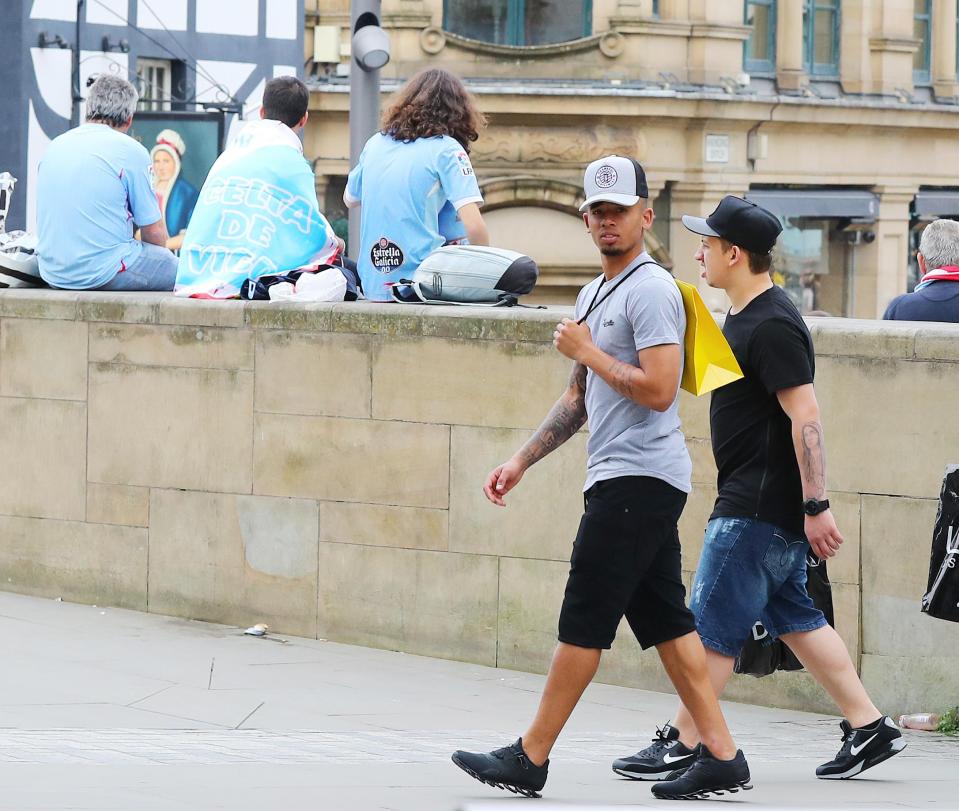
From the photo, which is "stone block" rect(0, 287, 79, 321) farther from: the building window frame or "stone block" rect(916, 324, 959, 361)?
the building window frame

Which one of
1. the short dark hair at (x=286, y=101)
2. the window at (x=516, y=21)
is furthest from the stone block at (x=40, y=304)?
the window at (x=516, y=21)

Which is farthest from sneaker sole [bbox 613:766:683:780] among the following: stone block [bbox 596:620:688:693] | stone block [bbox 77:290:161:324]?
stone block [bbox 77:290:161:324]

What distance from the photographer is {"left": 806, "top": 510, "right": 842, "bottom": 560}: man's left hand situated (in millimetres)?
6070

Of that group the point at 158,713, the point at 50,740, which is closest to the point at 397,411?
the point at 158,713

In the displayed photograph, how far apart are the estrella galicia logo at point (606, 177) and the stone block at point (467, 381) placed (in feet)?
6.75

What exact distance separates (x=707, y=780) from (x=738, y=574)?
2.14 ft

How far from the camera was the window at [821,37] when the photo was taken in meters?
28.8

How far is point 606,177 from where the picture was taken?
19.4 feet

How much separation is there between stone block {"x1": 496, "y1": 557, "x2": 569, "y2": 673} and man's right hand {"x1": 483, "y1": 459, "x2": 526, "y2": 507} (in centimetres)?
188

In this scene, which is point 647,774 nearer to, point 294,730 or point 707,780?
point 707,780

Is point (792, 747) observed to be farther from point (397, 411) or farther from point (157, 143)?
point (157, 143)

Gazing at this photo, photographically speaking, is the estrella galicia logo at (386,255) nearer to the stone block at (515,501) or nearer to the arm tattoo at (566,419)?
the stone block at (515,501)

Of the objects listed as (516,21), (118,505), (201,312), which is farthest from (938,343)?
(516,21)

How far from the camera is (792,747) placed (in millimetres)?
7000
